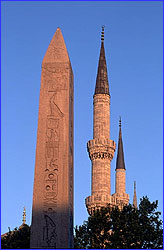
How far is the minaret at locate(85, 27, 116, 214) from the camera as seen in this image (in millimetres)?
43906

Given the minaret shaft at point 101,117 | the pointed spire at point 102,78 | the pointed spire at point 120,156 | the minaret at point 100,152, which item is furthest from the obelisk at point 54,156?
the pointed spire at point 120,156

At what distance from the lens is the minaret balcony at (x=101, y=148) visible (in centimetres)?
4488

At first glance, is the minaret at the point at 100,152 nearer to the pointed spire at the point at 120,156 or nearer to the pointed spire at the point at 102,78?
the pointed spire at the point at 102,78

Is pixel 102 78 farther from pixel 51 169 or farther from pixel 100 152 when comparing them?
pixel 51 169

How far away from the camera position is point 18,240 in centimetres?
3097

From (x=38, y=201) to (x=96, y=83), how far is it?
119 ft

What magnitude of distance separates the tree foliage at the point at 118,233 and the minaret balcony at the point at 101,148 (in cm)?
1426

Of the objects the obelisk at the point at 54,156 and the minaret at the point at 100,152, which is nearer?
the obelisk at the point at 54,156

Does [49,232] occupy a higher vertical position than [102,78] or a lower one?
lower

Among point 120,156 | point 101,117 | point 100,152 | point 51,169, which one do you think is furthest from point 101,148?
point 51,169

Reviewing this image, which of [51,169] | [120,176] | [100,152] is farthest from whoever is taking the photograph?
[120,176]

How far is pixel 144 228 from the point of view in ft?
100

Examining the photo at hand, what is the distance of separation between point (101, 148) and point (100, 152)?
1.24 ft

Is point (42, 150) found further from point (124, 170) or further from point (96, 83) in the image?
point (124, 170)
